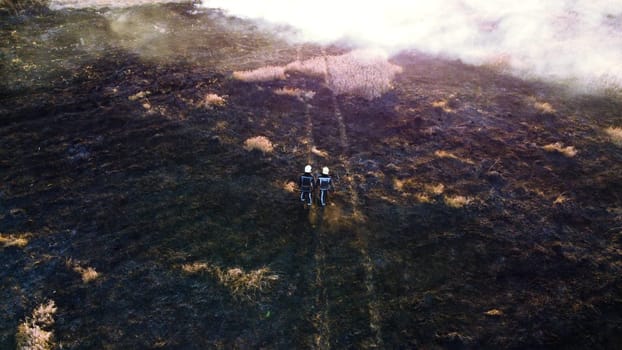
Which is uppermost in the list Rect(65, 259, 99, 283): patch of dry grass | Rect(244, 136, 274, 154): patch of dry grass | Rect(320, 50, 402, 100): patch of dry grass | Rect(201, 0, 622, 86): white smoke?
Rect(201, 0, 622, 86): white smoke

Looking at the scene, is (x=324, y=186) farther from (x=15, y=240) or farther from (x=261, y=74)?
(x=261, y=74)

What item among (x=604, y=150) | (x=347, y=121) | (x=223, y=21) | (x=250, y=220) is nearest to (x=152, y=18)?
(x=223, y=21)

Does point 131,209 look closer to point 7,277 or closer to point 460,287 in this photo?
point 7,277

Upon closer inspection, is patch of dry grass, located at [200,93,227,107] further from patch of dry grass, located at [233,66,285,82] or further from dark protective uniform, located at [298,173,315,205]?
dark protective uniform, located at [298,173,315,205]

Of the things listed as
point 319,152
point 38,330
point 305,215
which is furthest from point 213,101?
point 38,330

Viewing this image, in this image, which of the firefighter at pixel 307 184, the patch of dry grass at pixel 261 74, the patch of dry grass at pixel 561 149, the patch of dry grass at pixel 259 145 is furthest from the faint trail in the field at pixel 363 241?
the patch of dry grass at pixel 561 149

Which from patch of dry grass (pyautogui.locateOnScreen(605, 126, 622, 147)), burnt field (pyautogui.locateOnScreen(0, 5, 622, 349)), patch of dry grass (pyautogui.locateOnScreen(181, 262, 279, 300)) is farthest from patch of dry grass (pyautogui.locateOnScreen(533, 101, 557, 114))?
patch of dry grass (pyautogui.locateOnScreen(181, 262, 279, 300))
